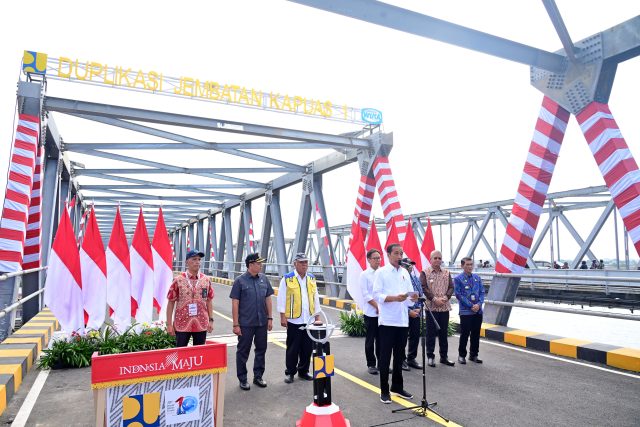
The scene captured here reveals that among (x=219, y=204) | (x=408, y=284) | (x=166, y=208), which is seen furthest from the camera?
(x=166, y=208)

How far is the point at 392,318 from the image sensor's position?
4.86 metres

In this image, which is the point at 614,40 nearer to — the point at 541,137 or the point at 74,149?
the point at 541,137

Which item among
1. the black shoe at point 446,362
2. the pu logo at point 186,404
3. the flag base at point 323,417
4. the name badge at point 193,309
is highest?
the name badge at point 193,309

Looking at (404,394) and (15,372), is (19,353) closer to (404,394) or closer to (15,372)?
(15,372)

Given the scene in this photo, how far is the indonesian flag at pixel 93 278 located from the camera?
22.4 ft

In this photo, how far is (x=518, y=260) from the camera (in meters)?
8.97

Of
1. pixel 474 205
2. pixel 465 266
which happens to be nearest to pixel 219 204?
pixel 474 205

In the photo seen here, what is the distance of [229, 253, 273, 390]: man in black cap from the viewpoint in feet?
18.0

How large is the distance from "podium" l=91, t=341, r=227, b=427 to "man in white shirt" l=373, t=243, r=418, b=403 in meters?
1.91

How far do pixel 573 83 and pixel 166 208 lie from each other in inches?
995

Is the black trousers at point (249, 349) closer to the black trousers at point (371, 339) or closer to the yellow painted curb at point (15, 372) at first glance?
the black trousers at point (371, 339)

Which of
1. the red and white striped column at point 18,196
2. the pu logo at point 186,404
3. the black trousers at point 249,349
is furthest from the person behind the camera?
the red and white striped column at point 18,196

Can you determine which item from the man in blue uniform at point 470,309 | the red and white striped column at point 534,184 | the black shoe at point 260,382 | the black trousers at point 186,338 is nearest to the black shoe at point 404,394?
the black shoe at point 260,382

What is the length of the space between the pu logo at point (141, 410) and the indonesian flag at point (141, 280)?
436cm
